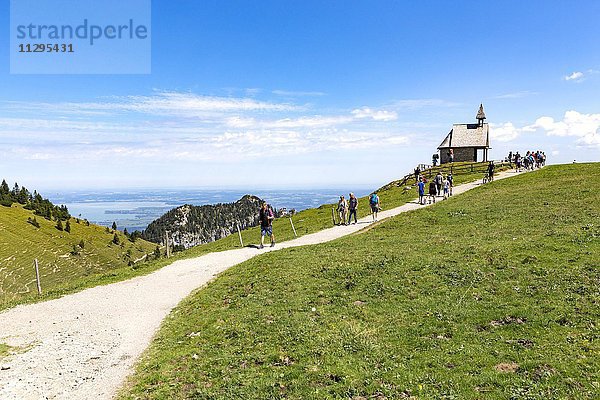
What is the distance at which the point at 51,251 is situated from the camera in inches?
5069

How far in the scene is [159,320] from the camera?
20.2 meters

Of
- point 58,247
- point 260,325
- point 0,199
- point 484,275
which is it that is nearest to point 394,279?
point 484,275

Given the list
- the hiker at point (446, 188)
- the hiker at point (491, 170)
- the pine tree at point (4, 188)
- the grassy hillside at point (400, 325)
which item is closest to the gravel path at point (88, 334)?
the grassy hillside at point (400, 325)

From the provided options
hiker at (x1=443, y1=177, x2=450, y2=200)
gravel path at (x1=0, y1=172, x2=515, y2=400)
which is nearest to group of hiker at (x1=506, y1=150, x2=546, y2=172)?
hiker at (x1=443, y1=177, x2=450, y2=200)

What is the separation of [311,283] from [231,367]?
871 cm

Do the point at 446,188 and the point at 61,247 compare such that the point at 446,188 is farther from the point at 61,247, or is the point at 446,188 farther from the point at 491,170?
the point at 61,247

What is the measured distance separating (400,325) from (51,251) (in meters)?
145

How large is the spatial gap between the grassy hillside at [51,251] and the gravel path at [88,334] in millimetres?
76801

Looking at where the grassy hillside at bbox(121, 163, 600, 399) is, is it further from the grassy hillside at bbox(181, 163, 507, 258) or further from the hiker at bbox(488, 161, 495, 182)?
the hiker at bbox(488, 161, 495, 182)

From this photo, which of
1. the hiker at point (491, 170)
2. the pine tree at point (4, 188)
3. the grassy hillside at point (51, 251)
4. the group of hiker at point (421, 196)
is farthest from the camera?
the pine tree at point (4, 188)

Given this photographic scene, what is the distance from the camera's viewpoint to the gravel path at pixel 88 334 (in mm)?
13516

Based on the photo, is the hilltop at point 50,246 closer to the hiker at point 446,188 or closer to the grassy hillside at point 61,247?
the grassy hillside at point 61,247

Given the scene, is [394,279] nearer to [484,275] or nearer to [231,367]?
[484,275]

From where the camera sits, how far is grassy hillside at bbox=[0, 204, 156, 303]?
10144 cm
